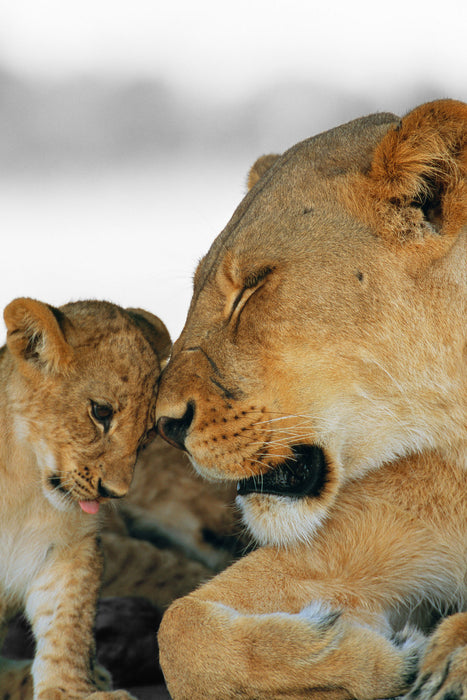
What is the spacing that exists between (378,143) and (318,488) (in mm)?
719

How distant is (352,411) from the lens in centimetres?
184

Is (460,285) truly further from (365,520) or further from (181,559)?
(181,559)

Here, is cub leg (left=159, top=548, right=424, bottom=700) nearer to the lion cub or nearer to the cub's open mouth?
the cub's open mouth

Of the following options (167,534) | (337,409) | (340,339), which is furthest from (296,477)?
(167,534)

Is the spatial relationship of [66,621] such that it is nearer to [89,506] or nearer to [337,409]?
[89,506]

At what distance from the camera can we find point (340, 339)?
180 centimetres

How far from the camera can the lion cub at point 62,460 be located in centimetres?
211

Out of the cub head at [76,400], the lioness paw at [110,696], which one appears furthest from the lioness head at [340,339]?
the lioness paw at [110,696]

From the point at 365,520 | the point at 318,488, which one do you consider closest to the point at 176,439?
the point at 318,488

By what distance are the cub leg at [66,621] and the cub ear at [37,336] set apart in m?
0.48

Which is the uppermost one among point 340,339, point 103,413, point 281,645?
point 340,339

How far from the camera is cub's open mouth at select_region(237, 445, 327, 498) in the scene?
74.2 inches

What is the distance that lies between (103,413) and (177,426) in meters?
0.34

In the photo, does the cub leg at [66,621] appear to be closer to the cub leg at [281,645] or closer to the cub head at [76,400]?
the cub head at [76,400]
